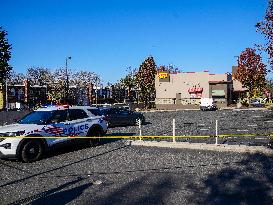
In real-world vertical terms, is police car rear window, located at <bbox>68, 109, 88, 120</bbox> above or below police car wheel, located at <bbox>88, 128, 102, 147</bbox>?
above

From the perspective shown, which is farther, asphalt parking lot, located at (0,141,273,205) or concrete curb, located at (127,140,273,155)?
concrete curb, located at (127,140,273,155)

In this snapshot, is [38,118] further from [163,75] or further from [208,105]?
[163,75]

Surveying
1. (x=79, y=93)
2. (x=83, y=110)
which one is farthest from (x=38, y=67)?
(x=83, y=110)

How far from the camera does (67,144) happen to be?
12383 millimetres

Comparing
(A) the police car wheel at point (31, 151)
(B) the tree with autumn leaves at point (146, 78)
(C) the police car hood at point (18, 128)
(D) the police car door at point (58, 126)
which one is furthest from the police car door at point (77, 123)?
(B) the tree with autumn leaves at point (146, 78)

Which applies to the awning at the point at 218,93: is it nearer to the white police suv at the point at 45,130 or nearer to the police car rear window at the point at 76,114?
the white police suv at the point at 45,130

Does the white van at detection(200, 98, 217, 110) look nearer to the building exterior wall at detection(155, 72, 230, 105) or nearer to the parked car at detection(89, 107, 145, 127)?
the building exterior wall at detection(155, 72, 230, 105)

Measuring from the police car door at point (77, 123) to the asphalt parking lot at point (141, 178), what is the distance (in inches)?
34.9

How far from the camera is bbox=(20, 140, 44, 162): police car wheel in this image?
10.7 meters

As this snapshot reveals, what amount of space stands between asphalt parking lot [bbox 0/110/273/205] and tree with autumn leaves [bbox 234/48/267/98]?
60.4 metres

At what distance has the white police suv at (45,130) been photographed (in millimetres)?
10555

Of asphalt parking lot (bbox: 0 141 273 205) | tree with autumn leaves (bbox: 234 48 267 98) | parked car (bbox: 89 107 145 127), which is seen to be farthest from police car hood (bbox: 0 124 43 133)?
tree with autumn leaves (bbox: 234 48 267 98)

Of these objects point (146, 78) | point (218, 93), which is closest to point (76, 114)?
point (218, 93)

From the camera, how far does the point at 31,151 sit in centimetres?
1099
